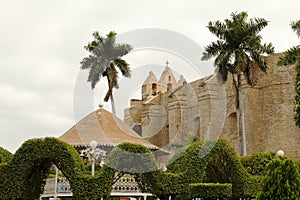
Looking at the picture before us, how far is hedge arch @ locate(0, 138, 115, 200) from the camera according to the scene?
12.3 metres

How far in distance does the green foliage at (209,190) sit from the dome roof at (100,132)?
8736mm

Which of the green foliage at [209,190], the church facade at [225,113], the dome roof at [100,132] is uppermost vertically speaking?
the church facade at [225,113]

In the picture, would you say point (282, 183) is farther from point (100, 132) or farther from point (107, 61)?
point (107, 61)

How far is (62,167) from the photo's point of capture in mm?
12711

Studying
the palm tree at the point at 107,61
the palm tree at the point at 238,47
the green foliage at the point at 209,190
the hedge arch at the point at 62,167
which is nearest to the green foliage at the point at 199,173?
the green foliage at the point at 209,190

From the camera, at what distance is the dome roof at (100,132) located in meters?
21.7

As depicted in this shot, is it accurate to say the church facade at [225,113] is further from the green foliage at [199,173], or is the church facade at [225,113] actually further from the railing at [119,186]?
the green foliage at [199,173]

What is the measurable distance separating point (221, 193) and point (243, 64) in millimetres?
13901

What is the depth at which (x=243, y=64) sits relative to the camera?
84.5ft

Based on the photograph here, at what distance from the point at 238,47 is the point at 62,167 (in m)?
16.7

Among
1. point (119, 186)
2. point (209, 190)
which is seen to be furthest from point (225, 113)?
point (209, 190)

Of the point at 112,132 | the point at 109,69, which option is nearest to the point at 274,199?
the point at 112,132

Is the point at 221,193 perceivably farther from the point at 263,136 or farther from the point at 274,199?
the point at 263,136

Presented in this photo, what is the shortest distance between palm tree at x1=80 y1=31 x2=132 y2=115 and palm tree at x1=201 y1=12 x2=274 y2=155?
24.3 feet
